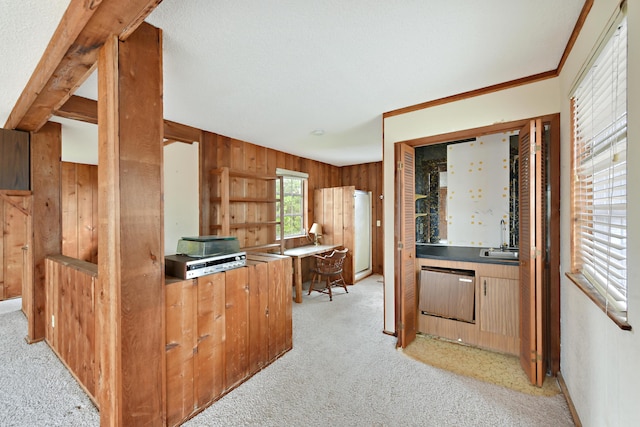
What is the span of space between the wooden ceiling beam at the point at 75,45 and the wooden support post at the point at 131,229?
0.09 metres

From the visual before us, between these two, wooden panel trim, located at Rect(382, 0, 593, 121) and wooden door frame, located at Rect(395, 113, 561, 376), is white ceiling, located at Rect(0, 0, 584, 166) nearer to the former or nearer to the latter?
wooden panel trim, located at Rect(382, 0, 593, 121)

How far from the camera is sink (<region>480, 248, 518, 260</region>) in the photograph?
107 inches

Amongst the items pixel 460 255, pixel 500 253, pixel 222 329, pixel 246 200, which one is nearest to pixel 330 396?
pixel 222 329

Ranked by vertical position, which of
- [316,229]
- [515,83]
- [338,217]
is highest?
[515,83]

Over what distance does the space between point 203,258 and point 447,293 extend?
7.42ft

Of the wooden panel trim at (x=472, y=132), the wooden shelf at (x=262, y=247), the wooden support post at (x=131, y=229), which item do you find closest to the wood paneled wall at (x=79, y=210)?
the wooden shelf at (x=262, y=247)

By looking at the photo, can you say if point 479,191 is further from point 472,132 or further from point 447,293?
point 447,293

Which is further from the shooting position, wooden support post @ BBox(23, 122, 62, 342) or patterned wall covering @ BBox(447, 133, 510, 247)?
patterned wall covering @ BBox(447, 133, 510, 247)

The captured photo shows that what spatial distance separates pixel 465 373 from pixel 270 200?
3.20 metres

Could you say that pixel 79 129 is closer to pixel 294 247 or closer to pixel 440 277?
pixel 294 247

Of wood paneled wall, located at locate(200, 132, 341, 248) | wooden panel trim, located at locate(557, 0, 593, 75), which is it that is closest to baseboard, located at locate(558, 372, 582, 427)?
wooden panel trim, located at locate(557, 0, 593, 75)

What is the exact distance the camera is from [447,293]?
2.71 m

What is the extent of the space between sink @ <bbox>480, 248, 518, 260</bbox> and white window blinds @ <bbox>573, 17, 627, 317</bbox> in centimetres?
99

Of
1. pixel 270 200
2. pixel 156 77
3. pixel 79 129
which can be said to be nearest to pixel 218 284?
pixel 156 77
